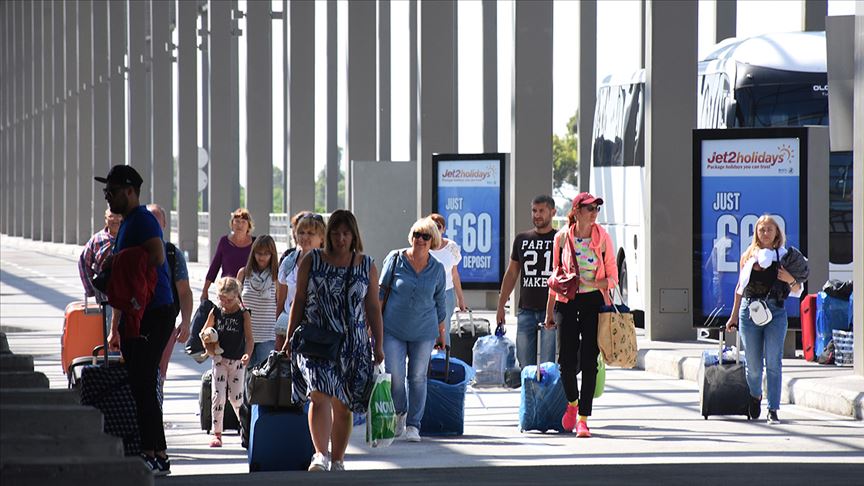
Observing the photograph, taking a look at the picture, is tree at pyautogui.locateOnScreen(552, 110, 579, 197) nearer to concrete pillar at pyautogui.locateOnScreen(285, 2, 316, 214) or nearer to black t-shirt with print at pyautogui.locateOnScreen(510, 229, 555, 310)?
concrete pillar at pyautogui.locateOnScreen(285, 2, 316, 214)

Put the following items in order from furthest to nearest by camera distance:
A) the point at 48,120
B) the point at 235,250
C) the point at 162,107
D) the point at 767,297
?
the point at 48,120
the point at 162,107
the point at 235,250
the point at 767,297

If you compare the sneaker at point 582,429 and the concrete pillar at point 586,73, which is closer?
the sneaker at point 582,429

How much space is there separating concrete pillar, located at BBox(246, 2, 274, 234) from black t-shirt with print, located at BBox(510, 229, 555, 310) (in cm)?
3057

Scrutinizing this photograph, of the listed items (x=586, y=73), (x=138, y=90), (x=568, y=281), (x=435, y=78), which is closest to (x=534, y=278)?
(x=568, y=281)

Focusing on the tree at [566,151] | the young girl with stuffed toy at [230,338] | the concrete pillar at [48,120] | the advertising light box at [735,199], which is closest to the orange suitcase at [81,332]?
the young girl with stuffed toy at [230,338]

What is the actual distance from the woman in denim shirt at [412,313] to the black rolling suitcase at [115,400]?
279 centimetres

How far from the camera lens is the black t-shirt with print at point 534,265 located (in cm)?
1445

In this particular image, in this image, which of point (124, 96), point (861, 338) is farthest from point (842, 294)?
point (124, 96)

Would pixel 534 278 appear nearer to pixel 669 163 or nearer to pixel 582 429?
pixel 582 429

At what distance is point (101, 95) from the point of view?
2857 inches

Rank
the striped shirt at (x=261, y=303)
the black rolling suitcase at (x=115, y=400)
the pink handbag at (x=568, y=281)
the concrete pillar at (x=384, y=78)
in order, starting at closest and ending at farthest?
1. the black rolling suitcase at (x=115, y=400)
2. the pink handbag at (x=568, y=281)
3. the striped shirt at (x=261, y=303)
4. the concrete pillar at (x=384, y=78)

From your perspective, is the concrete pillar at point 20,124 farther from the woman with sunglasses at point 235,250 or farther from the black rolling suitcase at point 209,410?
the black rolling suitcase at point 209,410

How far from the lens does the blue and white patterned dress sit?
33.3 ft

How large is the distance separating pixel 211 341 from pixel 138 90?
53.8 metres
